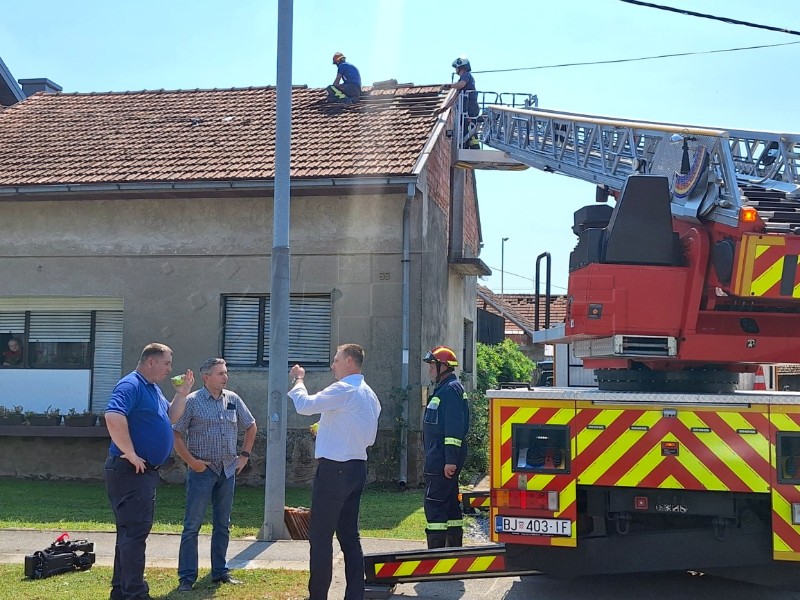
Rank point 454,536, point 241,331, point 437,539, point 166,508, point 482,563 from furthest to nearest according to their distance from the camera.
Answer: point 241,331, point 166,508, point 454,536, point 437,539, point 482,563

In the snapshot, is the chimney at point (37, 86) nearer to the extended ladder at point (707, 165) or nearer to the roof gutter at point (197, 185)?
the roof gutter at point (197, 185)

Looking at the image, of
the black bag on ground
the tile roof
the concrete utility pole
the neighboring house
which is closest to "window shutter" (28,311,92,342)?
the tile roof

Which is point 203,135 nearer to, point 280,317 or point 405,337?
point 405,337

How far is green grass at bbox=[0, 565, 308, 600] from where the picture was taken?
630 cm

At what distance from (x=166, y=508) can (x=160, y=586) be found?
399 centimetres

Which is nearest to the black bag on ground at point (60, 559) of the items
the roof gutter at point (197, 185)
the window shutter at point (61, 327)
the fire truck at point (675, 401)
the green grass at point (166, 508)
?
the green grass at point (166, 508)

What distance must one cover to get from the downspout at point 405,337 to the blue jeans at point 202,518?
5385 mm

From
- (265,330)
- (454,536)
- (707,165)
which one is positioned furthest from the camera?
(265,330)

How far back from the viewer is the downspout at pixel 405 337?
12.0 metres

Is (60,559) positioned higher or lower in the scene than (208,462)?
lower

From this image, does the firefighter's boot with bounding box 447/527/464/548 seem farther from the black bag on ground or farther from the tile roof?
the tile roof

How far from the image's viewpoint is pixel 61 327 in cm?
1352

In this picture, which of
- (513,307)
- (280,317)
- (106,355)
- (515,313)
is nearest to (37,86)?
(106,355)

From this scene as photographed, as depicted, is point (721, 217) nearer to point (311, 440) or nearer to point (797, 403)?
point (797, 403)
